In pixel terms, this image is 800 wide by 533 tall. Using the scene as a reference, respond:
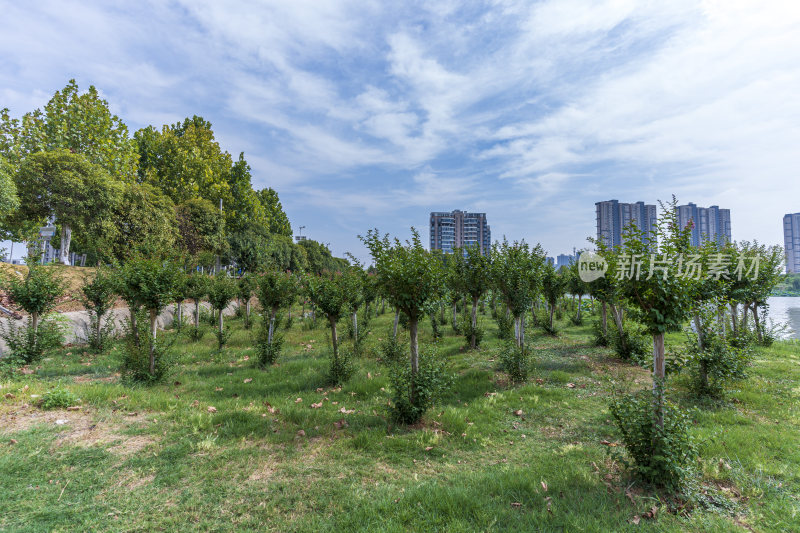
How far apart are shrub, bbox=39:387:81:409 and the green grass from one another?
28 cm

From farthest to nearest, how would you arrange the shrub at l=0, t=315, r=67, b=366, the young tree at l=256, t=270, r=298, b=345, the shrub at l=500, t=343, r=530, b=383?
the young tree at l=256, t=270, r=298, b=345 < the shrub at l=0, t=315, r=67, b=366 < the shrub at l=500, t=343, r=530, b=383

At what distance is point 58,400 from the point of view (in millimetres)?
7008

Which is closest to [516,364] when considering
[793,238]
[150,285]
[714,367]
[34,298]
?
[714,367]

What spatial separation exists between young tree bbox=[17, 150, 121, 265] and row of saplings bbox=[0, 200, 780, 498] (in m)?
13.2

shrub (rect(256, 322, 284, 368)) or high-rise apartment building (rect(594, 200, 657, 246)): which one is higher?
high-rise apartment building (rect(594, 200, 657, 246))

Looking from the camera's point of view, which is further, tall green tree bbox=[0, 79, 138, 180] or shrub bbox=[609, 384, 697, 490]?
tall green tree bbox=[0, 79, 138, 180]

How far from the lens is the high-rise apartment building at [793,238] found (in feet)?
317

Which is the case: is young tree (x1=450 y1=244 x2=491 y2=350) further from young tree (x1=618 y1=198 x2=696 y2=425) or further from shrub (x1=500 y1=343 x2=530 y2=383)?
young tree (x1=618 y1=198 x2=696 y2=425)

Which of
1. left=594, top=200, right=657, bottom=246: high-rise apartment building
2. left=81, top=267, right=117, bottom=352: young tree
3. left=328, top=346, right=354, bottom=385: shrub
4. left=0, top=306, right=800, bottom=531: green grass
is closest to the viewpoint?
left=0, top=306, right=800, bottom=531: green grass

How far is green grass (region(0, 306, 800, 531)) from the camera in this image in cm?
392

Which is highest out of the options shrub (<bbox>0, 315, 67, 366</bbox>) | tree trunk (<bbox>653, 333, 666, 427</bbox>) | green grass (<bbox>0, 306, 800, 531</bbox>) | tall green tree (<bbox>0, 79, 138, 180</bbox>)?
tall green tree (<bbox>0, 79, 138, 180</bbox>)

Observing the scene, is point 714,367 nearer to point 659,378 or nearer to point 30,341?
point 659,378

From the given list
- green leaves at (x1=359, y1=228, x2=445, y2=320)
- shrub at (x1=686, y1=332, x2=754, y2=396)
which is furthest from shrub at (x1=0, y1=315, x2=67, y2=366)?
shrub at (x1=686, y1=332, x2=754, y2=396)

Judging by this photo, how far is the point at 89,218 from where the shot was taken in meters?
23.2
